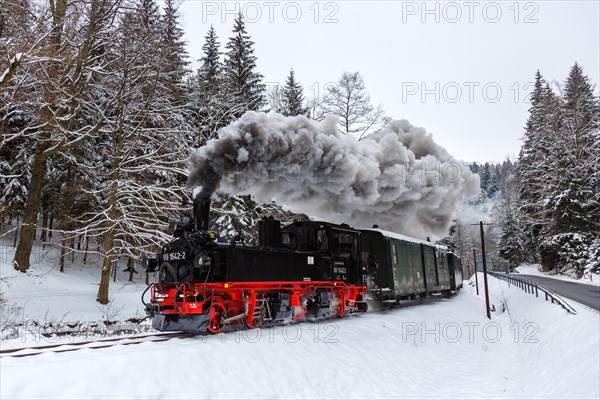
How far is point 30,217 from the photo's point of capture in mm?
16609

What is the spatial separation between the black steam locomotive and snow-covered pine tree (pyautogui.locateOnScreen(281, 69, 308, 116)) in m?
16.6

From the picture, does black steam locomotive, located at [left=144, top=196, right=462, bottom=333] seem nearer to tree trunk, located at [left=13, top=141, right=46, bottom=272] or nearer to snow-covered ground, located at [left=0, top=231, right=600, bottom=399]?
snow-covered ground, located at [left=0, top=231, right=600, bottom=399]

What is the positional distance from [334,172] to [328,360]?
588 cm

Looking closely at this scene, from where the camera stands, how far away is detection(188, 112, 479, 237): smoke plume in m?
11.0

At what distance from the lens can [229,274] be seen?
895cm

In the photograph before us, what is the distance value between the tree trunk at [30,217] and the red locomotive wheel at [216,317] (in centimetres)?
1058

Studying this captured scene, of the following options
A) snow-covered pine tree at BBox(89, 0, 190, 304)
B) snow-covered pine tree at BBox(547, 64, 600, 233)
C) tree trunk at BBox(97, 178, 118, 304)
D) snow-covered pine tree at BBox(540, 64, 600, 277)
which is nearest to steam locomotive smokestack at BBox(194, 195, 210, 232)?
snow-covered pine tree at BBox(89, 0, 190, 304)

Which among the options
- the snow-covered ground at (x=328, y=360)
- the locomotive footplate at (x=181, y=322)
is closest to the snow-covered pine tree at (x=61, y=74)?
the snow-covered ground at (x=328, y=360)

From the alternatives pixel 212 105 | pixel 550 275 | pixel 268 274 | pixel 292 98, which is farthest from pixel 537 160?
pixel 268 274

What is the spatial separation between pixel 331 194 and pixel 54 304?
9855 millimetres

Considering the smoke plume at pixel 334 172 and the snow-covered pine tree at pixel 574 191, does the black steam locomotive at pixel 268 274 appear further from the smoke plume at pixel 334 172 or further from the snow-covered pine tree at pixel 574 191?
the snow-covered pine tree at pixel 574 191

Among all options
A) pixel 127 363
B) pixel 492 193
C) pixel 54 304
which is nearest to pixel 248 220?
pixel 54 304

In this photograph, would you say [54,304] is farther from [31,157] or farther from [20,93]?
[31,157]

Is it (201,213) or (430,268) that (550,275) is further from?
(201,213)
